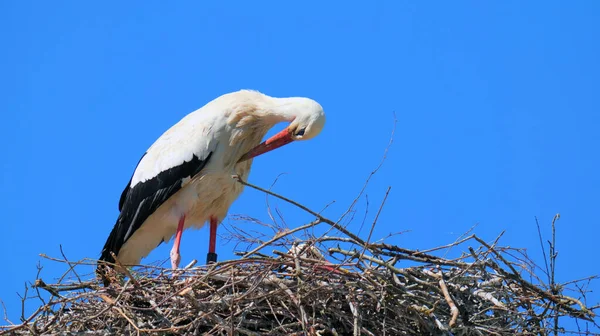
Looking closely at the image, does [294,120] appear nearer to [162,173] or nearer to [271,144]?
[271,144]

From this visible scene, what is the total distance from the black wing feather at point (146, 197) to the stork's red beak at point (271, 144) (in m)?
0.38

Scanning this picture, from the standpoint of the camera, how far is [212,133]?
905 cm

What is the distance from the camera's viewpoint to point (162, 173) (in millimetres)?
9086

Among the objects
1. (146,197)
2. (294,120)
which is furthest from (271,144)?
(146,197)

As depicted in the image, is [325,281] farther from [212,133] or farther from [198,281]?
[212,133]

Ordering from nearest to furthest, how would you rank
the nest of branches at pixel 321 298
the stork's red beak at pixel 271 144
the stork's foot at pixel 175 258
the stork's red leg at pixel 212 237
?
the nest of branches at pixel 321 298 < the stork's red beak at pixel 271 144 < the stork's foot at pixel 175 258 < the stork's red leg at pixel 212 237

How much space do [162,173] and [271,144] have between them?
3.22 feet

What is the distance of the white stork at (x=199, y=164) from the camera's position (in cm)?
898

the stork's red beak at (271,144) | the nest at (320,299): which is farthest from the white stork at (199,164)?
the nest at (320,299)

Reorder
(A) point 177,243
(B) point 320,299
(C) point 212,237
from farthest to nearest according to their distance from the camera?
(C) point 212,237 → (A) point 177,243 → (B) point 320,299

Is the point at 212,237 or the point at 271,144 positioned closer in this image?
the point at 271,144

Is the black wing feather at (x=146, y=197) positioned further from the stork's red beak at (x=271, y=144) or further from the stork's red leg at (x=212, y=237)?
the stork's red leg at (x=212, y=237)

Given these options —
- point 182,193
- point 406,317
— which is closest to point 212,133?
point 182,193

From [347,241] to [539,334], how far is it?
1430mm
